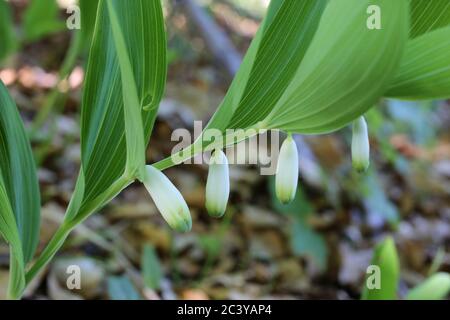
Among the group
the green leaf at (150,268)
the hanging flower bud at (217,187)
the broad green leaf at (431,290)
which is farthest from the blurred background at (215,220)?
the hanging flower bud at (217,187)

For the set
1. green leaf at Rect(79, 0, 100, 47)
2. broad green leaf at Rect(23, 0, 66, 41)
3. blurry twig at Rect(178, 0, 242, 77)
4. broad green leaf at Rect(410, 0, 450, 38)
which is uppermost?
blurry twig at Rect(178, 0, 242, 77)

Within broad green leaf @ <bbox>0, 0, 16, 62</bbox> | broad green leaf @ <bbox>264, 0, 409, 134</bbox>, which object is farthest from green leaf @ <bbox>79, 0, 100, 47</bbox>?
broad green leaf @ <bbox>0, 0, 16, 62</bbox>

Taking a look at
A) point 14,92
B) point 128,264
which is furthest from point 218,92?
point 128,264

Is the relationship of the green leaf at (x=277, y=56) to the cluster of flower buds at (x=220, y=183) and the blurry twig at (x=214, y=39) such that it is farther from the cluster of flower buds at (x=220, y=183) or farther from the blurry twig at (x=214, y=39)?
the blurry twig at (x=214, y=39)

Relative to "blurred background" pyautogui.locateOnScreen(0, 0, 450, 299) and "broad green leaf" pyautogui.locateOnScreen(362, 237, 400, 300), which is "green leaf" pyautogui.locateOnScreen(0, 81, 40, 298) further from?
"broad green leaf" pyautogui.locateOnScreen(362, 237, 400, 300)

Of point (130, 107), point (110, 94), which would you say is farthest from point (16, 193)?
point (130, 107)

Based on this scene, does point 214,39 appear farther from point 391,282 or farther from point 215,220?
point 391,282
